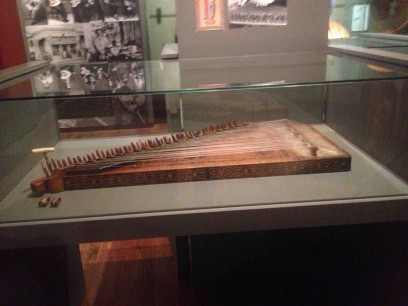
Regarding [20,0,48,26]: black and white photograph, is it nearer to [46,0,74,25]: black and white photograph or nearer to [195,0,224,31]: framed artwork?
[46,0,74,25]: black and white photograph

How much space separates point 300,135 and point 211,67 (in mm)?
362

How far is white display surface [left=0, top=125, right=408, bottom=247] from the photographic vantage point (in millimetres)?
923

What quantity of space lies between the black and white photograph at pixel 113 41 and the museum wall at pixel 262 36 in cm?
100

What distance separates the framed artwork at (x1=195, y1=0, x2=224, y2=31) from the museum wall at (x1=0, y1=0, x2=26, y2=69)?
1.39 metres

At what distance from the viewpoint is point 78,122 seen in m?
1.25

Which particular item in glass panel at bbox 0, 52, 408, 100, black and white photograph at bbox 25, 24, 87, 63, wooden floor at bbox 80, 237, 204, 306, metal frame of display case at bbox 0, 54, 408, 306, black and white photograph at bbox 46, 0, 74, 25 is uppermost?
black and white photograph at bbox 46, 0, 74, 25

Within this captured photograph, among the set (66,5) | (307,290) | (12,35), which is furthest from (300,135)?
(12,35)

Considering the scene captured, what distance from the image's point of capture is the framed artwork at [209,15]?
132cm

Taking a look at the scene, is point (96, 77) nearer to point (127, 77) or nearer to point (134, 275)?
point (127, 77)

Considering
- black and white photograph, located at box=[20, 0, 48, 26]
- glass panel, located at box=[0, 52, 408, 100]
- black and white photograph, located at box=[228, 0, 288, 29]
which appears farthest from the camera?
black and white photograph, located at box=[20, 0, 48, 26]

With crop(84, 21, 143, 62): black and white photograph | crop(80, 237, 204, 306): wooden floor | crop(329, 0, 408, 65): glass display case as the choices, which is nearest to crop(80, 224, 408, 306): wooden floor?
crop(80, 237, 204, 306): wooden floor

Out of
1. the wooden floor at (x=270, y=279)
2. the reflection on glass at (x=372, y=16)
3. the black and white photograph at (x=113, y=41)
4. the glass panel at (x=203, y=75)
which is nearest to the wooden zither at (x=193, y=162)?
the glass panel at (x=203, y=75)

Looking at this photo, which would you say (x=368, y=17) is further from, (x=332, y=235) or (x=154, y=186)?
(x=154, y=186)

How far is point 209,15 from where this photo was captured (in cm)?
133
